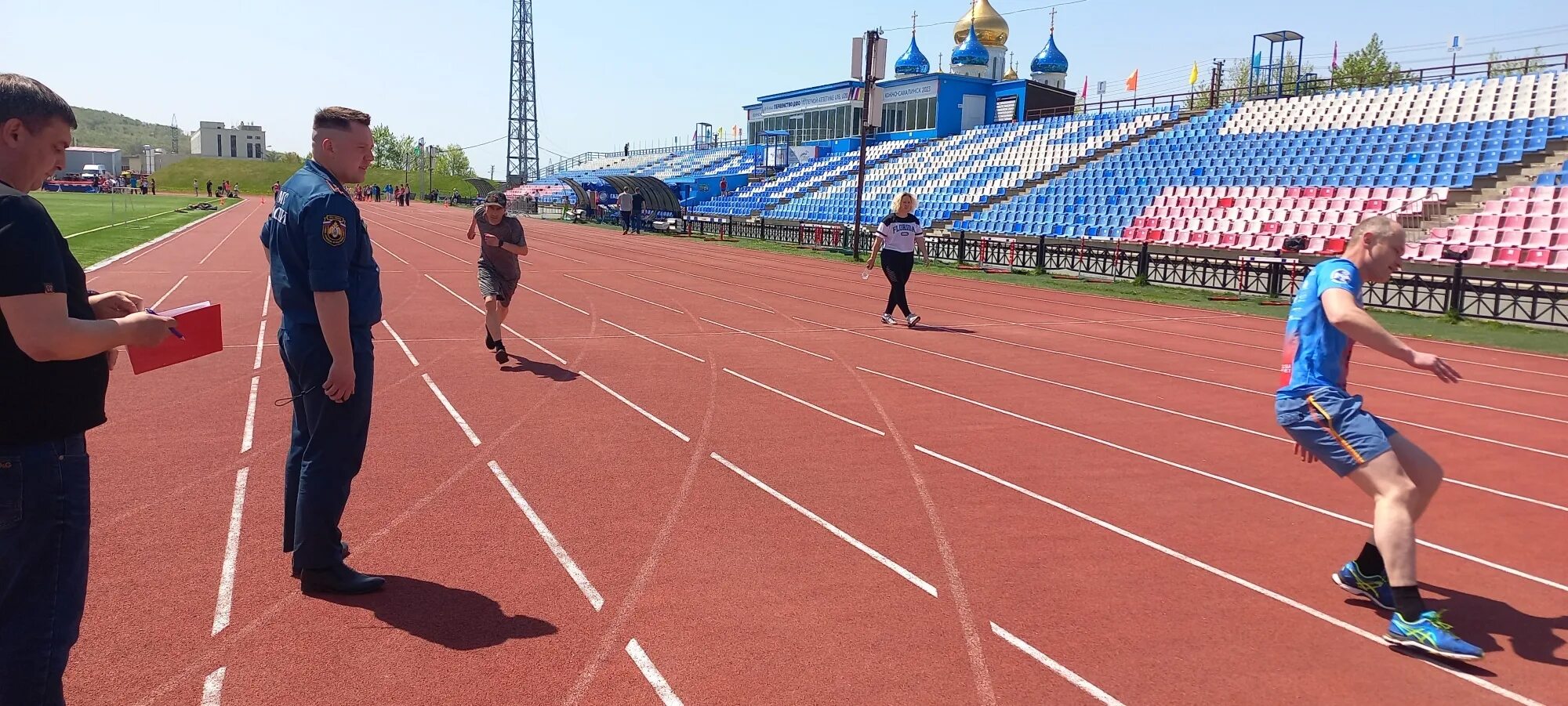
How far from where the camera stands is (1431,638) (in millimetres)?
3801

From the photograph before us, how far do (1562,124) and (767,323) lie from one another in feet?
73.7

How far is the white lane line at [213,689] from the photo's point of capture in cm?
332

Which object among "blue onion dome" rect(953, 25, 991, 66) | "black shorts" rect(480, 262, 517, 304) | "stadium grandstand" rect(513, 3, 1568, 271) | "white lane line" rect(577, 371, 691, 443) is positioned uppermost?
"blue onion dome" rect(953, 25, 991, 66)

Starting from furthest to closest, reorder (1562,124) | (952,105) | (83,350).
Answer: (952,105)
(1562,124)
(83,350)

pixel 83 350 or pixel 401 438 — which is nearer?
pixel 83 350

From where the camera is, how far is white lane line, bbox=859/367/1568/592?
4.83 m

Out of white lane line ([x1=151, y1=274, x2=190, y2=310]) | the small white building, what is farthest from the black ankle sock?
the small white building

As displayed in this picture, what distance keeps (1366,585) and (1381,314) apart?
14.4m

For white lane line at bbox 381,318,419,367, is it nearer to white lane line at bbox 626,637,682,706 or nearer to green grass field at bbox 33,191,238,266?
green grass field at bbox 33,191,238,266

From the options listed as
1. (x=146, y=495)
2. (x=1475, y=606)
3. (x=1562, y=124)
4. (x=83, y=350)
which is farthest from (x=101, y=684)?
(x=1562, y=124)

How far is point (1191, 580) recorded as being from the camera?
463 cm

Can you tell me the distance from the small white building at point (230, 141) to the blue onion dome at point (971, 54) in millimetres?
118210

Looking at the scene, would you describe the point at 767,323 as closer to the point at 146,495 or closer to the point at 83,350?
the point at 146,495

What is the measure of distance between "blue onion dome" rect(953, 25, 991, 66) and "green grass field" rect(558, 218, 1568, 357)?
120ft
